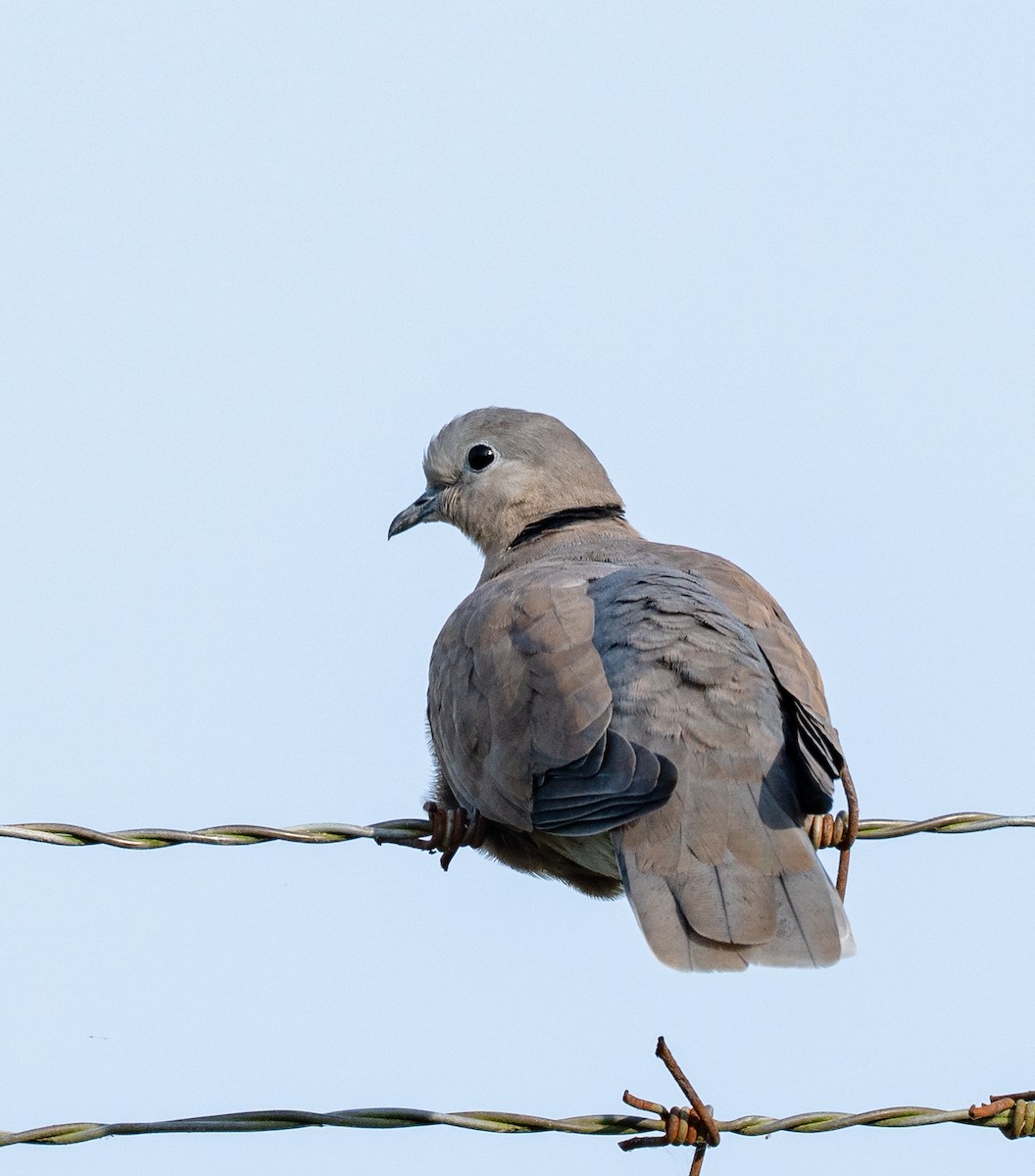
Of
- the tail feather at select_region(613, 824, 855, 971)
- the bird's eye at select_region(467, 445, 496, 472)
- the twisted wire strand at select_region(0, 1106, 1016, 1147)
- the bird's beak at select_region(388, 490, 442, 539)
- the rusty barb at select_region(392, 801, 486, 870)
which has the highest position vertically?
the bird's eye at select_region(467, 445, 496, 472)

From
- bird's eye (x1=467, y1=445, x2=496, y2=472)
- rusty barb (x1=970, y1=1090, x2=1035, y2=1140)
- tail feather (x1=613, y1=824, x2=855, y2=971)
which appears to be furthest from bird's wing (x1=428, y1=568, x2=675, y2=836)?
bird's eye (x1=467, y1=445, x2=496, y2=472)

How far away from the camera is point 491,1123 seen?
2.96 meters


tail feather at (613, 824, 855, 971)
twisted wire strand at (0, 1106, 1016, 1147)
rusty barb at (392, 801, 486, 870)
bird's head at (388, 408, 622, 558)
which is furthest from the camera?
bird's head at (388, 408, 622, 558)

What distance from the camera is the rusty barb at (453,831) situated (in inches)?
163

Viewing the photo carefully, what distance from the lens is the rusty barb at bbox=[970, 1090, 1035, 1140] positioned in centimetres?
317

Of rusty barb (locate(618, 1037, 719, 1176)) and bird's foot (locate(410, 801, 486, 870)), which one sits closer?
rusty barb (locate(618, 1037, 719, 1176))

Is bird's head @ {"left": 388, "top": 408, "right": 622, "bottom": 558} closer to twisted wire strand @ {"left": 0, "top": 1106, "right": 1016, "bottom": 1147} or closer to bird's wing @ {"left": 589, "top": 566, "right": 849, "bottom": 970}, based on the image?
bird's wing @ {"left": 589, "top": 566, "right": 849, "bottom": 970}

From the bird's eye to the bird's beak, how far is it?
21 cm

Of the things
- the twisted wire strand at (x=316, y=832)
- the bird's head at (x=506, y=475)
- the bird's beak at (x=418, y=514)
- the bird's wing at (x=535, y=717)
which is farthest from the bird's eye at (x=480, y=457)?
the twisted wire strand at (x=316, y=832)

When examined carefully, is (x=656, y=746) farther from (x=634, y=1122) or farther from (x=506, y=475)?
(x=506, y=475)

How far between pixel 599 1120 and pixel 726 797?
0.89m

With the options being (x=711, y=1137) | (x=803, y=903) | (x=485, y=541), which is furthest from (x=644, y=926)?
(x=485, y=541)

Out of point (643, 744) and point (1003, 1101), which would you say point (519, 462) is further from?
point (1003, 1101)

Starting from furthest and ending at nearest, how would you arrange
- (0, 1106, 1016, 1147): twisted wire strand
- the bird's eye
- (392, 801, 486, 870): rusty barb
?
1. the bird's eye
2. (392, 801, 486, 870): rusty barb
3. (0, 1106, 1016, 1147): twisted wire strand
